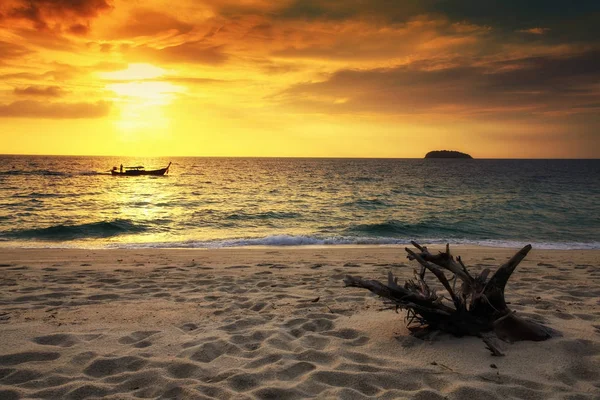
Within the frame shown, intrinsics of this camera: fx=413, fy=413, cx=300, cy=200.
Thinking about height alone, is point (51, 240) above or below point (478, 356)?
below

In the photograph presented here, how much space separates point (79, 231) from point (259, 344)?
50.4ft

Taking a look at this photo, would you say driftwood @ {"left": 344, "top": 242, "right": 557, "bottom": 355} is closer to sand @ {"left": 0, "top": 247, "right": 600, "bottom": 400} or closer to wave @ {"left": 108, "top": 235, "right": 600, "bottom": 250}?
sand @ {"left": 0, "top": 247, "right": 600, "bottom": 400}

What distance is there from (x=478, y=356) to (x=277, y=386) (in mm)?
2188

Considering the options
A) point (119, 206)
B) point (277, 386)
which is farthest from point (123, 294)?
point (119, 206)

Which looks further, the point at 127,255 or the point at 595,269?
the point at 127,255

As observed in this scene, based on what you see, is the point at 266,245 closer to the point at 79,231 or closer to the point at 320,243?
the point at 320,243

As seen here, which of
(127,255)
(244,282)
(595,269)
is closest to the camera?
(244,282)

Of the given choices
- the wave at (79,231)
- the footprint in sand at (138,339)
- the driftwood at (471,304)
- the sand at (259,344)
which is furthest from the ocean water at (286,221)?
the driftwood at (471,304)

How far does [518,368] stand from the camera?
415 cm

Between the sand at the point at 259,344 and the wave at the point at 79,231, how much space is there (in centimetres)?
867

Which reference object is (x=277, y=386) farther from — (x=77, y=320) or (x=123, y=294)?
(x=123, y=294)

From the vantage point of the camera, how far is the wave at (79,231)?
53.6ft

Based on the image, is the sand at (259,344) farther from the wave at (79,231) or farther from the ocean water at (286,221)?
the wave at (79,231)

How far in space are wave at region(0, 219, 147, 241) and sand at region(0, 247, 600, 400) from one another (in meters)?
8.67
